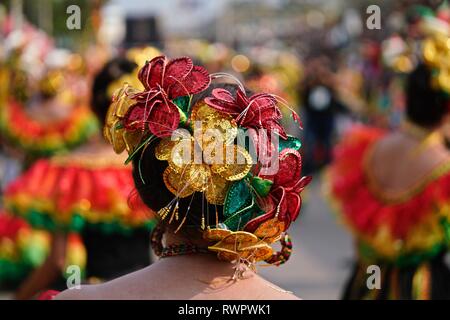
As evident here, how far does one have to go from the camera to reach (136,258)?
12.1ft

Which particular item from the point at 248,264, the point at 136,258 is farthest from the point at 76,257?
the point at 248,264

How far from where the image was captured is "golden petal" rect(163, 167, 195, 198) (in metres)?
1.82

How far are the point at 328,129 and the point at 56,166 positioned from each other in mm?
9464

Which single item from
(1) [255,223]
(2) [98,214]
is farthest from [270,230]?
(2) [98,214]

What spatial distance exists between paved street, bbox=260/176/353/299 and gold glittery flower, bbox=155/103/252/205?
4199 mm

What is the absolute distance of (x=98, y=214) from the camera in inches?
146

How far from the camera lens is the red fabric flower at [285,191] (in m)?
1.88

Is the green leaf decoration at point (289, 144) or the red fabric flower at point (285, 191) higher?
the green leaf decoration at point (289, 144)

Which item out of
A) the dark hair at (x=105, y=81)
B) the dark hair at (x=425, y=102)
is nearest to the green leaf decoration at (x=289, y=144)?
the dark hair at (x=105, y=81)

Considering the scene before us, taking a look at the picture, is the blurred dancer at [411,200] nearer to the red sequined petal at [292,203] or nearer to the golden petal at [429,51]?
the golden petal at [429,51]

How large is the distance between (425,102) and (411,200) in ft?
1.60

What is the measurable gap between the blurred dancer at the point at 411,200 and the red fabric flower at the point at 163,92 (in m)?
2.39

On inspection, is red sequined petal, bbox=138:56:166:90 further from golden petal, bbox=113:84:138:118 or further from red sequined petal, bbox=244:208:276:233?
red sequined petal, bbox=244:208:276:233
